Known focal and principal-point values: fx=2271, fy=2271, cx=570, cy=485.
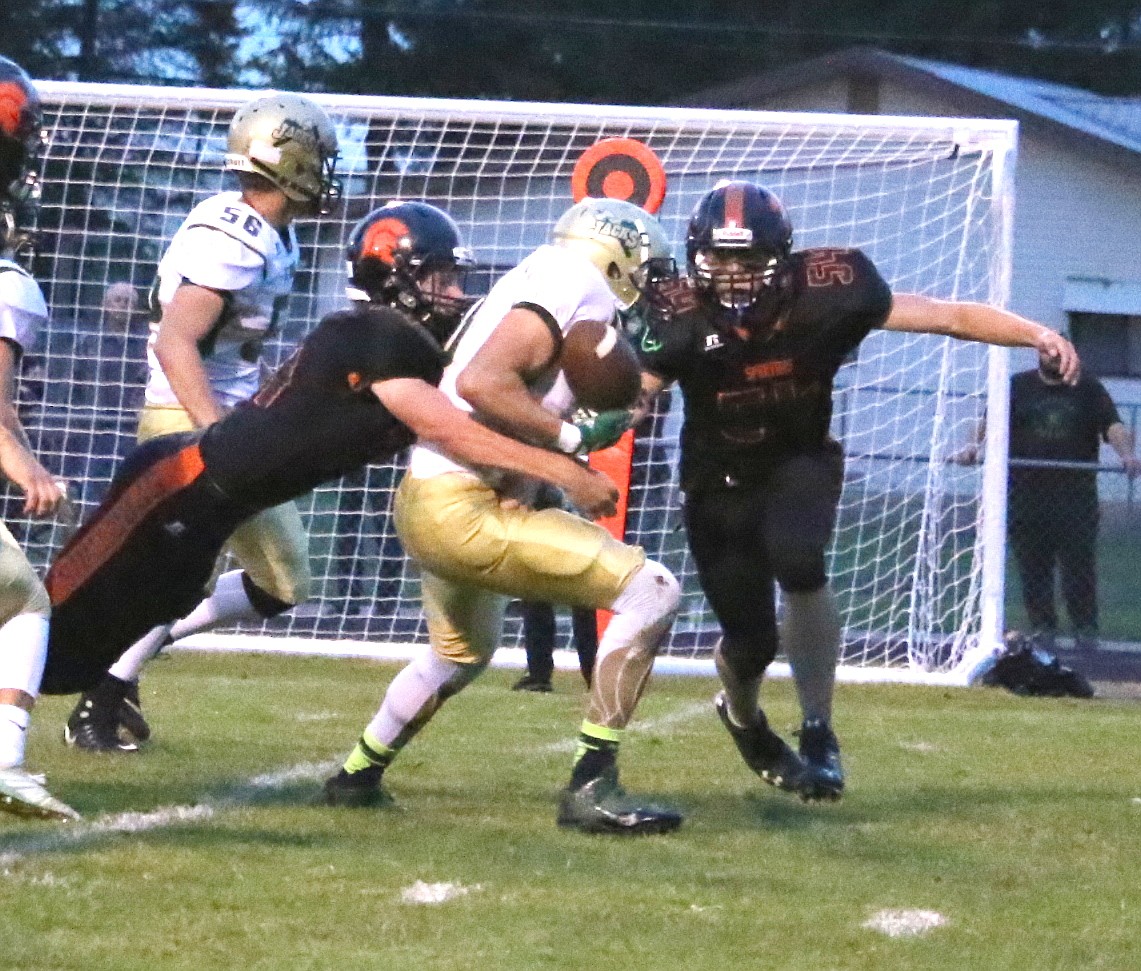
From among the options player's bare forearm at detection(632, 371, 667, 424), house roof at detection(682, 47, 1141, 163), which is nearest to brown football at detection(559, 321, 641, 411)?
player's bare forearm at detection(632, 371, 667, 424)

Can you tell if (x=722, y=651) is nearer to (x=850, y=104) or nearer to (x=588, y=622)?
(x=588, y=622)

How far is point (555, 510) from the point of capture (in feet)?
17.3

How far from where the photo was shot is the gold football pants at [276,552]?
6207 millimetres

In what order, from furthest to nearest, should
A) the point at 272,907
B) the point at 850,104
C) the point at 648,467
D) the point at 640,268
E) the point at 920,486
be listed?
1. the point at 850,104
2. the point at 920,486
3. the point at 648,467
4. the point at 640,268
5. the point at 272,907

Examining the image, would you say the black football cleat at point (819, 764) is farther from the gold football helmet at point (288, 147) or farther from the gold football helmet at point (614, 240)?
the gold football helmet at point (288, 147)

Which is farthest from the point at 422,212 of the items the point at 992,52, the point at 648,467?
the point at 992,52

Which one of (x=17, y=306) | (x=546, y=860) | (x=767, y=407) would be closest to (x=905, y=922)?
(x=546, y=860)

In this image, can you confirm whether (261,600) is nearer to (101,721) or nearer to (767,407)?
(101,721)

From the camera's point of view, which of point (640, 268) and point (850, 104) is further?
point (850, 104)

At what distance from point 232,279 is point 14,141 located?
1.28 metres

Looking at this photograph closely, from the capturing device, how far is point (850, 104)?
25.6m

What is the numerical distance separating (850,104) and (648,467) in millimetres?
15239

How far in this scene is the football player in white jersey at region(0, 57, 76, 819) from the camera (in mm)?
4734

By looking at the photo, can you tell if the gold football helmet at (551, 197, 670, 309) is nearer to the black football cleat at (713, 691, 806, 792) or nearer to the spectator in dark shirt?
the black football cleat at (713, 691, 806, 792)
